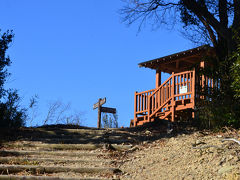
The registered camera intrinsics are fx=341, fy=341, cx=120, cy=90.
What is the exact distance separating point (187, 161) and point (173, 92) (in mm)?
7545

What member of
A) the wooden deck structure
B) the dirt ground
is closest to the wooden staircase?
the wooden deck structure

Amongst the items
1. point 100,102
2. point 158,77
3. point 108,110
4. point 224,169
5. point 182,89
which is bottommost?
point 224,169

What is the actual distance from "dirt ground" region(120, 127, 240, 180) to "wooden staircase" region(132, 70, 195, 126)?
5.17m

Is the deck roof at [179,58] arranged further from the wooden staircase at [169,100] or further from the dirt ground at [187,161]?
the dirt ground at [187,161]

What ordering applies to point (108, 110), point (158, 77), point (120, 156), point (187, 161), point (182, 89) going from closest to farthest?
1. point (187, 161)
2. point (120, 156)
3. point (182, 89)
4. point (108, 110)
5. point (158, 77)

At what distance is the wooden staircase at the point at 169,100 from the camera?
1395 cm

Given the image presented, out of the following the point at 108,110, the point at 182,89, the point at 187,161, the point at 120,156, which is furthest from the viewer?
the point at 108,110

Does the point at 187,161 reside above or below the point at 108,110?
below

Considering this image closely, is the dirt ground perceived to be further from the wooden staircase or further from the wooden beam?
the wooden beam

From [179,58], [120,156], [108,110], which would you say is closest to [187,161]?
[120,156]

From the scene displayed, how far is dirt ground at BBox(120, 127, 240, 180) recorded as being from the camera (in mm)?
6168

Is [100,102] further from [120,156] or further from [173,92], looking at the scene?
[120,156]

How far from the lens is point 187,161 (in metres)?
6.96

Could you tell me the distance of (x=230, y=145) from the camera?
716cm
